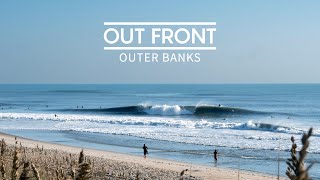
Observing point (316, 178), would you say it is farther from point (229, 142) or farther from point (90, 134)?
point (90, 134)

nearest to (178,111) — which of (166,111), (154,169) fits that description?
(166,111)

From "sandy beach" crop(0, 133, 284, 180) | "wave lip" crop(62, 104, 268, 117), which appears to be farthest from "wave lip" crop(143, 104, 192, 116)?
"sandy beach" crop(0, 133, 284, 180)

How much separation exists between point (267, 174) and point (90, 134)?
749 inches

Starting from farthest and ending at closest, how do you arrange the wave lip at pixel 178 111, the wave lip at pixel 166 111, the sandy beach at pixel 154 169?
the wave lip at pixel 166 111 → the wave lip at pixel 178 111 → the sandy beach at pixel 154 169

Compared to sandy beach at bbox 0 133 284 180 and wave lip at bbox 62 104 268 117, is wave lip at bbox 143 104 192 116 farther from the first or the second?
sandy beach at bbox 0 133 284 180

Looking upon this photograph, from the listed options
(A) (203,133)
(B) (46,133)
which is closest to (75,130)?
(B) (46,133)

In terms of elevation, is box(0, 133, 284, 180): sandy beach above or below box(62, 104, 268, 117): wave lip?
below

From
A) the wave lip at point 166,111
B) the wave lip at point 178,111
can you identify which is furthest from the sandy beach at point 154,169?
the wave lip at point 166,111

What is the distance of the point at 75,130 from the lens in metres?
38.9

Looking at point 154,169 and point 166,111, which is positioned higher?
point 166,111

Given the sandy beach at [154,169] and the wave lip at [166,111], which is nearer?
the sandy beach at [154,169]

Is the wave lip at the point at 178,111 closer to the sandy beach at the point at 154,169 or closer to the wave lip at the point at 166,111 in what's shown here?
the wave lip at the point at 166,111

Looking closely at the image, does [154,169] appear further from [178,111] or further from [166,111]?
[178,111]

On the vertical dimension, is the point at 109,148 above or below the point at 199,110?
below
